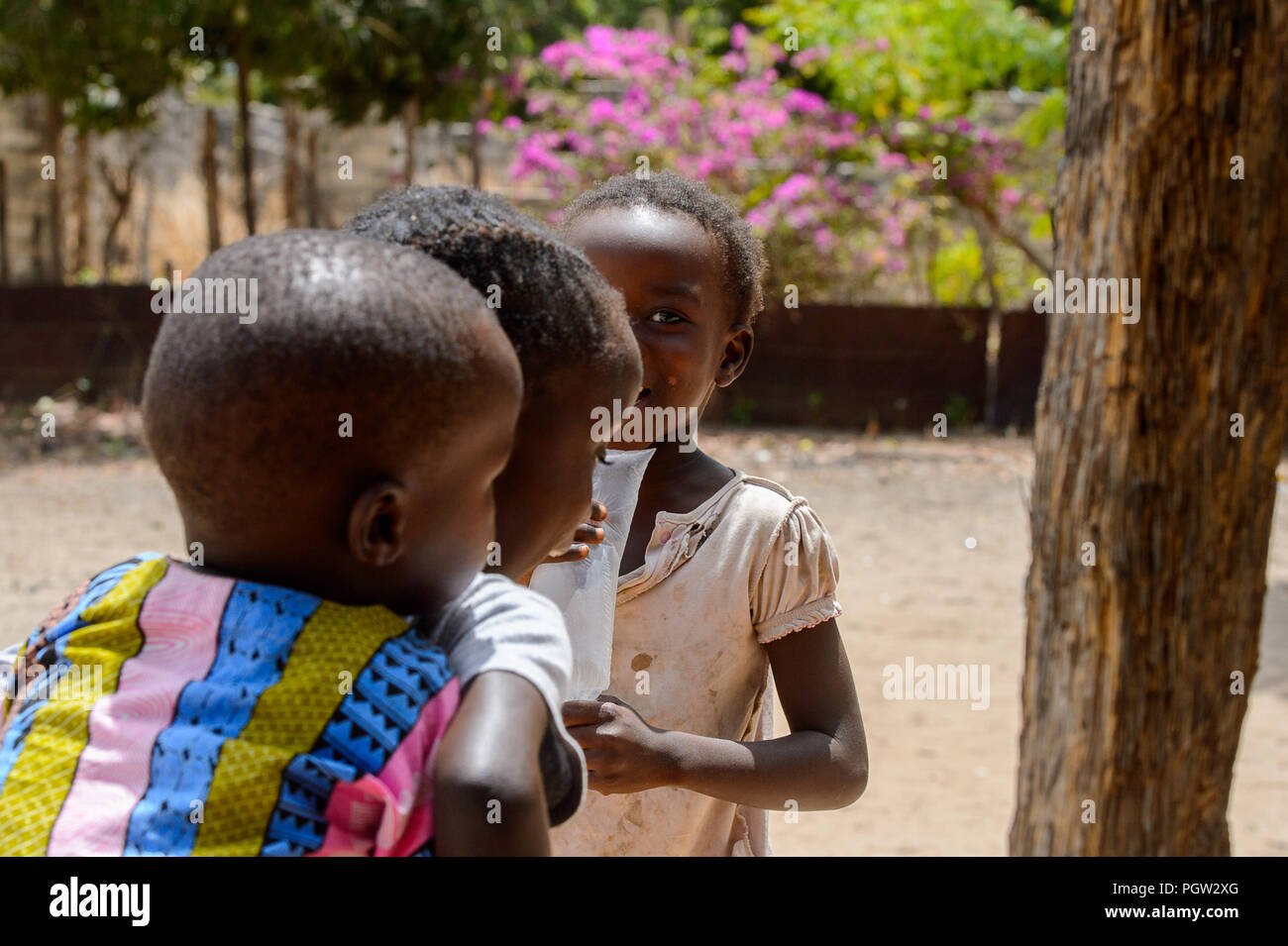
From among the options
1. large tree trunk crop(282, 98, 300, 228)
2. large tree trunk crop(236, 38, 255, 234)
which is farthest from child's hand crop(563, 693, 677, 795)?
large tree trunk crop(282, 98, 300, 228)

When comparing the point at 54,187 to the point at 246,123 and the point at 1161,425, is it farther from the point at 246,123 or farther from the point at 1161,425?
the point at 1161,425

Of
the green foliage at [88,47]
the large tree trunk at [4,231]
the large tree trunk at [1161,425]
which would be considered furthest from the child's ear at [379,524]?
the large tree trunk at [4,231]

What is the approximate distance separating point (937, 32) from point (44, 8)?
723cm

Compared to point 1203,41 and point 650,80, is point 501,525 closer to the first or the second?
point 1203,41

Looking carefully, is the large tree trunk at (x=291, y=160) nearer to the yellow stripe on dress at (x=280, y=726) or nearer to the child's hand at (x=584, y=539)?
the child's hand at (x=584, y=539)

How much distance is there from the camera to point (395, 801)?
84 cm

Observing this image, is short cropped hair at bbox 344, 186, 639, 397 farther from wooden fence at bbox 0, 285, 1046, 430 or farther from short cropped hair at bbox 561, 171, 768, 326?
wooden fence at bbox 0, 285, 1046, 430

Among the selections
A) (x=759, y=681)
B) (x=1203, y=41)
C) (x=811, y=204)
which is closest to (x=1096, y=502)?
(x=1203, y=41)

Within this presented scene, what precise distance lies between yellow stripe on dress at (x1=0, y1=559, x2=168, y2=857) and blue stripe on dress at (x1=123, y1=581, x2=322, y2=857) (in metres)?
0.06

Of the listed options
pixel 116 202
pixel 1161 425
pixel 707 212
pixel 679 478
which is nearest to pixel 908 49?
pixel 116 202

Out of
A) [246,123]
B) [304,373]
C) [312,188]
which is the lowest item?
[312,188]

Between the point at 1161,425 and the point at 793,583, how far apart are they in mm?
1251

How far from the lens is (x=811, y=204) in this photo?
11.1 meters

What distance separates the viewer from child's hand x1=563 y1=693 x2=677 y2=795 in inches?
50.7
